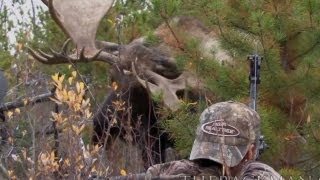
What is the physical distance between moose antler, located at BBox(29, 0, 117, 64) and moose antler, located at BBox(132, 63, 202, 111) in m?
0.45

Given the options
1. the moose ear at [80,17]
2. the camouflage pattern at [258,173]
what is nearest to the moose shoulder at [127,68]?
the moose ear at [80,17]

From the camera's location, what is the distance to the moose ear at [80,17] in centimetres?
975

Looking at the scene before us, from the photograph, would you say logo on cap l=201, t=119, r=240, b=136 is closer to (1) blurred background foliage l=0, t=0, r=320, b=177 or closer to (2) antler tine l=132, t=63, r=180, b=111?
(1) blurred background foliage l=0, t=0, r=320, b=177

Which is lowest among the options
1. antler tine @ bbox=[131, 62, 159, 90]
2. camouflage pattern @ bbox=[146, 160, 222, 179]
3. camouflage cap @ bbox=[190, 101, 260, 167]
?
antler tine @ bbox=[131, 62, 159, 90]

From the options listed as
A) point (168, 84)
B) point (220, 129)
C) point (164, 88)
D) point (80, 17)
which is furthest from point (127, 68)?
point (220, 129)

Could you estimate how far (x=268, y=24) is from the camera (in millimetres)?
6703

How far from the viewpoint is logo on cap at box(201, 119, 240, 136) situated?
13.9 ft

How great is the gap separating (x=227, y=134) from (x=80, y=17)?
580 centimetres

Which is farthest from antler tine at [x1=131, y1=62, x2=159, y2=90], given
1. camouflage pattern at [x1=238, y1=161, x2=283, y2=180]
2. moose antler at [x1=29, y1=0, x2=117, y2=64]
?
camouflage pattern at [x1=238, y1=161, x2=283, y2=180]

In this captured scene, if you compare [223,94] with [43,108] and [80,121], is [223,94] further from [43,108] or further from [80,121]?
[43,108]

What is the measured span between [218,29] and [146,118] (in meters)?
2.91

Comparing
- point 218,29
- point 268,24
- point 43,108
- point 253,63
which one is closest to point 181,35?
point 218,29

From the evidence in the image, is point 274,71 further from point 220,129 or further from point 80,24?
point 80,24

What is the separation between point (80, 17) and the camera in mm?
9867
